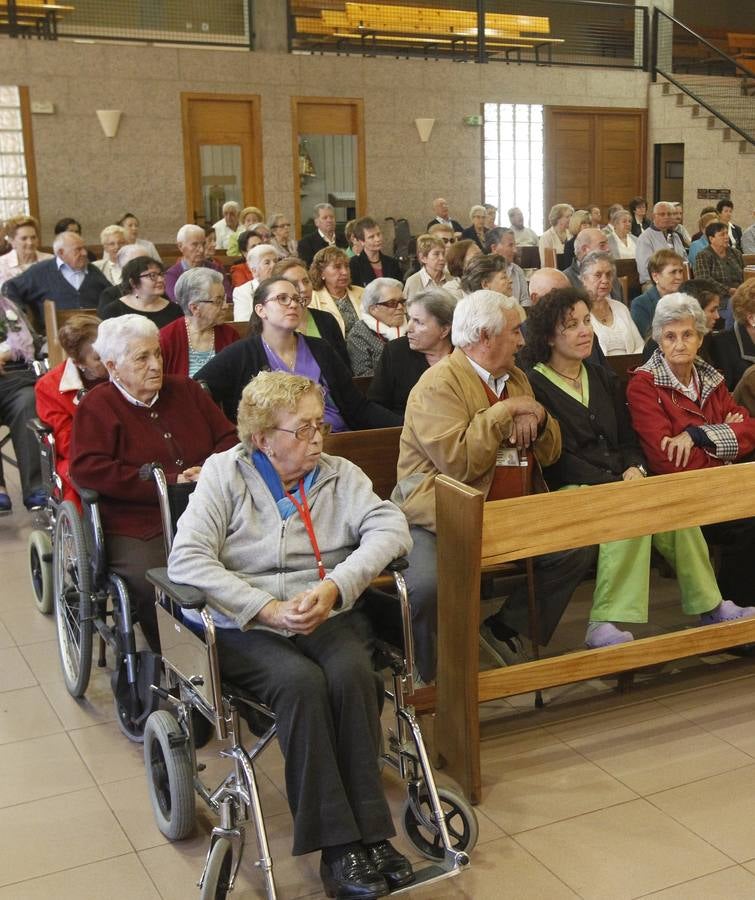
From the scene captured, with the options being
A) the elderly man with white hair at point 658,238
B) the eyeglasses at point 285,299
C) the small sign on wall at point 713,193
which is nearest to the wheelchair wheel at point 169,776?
the eyeglasses at point 285,299

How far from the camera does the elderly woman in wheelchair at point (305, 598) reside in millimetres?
2109

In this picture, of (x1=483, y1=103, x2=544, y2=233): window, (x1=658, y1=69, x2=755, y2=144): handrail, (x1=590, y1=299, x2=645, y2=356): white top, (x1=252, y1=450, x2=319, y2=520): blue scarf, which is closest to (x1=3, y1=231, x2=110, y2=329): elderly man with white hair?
(x1=590, y1=299, x2=645, y2=356): white top

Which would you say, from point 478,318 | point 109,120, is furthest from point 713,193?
point 478,318

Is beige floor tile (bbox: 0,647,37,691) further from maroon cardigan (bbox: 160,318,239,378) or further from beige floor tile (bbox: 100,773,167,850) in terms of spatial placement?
maroon cardigan (bbox: 160,318,239,378)

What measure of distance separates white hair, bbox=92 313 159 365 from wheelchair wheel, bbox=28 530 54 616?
0.98 meters

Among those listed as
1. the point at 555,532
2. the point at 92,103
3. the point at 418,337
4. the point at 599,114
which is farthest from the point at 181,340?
the point at 599,114

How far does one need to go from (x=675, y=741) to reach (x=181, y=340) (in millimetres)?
2371

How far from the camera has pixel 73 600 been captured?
318cm

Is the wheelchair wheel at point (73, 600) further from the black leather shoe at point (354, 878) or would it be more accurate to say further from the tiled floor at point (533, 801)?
the black leather shoe at point (354, 878)

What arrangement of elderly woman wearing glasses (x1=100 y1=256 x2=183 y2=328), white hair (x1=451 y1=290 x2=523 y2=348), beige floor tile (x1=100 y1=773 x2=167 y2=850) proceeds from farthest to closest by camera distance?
elderly woman wearing glasses (x1=100 y1=256 x2=183 y2=328), white hair (x1=451 y1=290 x2=523 y2=348), beige floor tile (x1=100 y1=773 x2=167 y2=850)

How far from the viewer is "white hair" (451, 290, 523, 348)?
304 cm

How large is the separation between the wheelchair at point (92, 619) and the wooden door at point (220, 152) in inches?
336

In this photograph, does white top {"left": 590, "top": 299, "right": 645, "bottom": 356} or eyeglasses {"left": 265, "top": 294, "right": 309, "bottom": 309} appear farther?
white top {"left": 590, "top": 299, "right": 645, "bottom": 356}

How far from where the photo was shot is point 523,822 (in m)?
2.51
